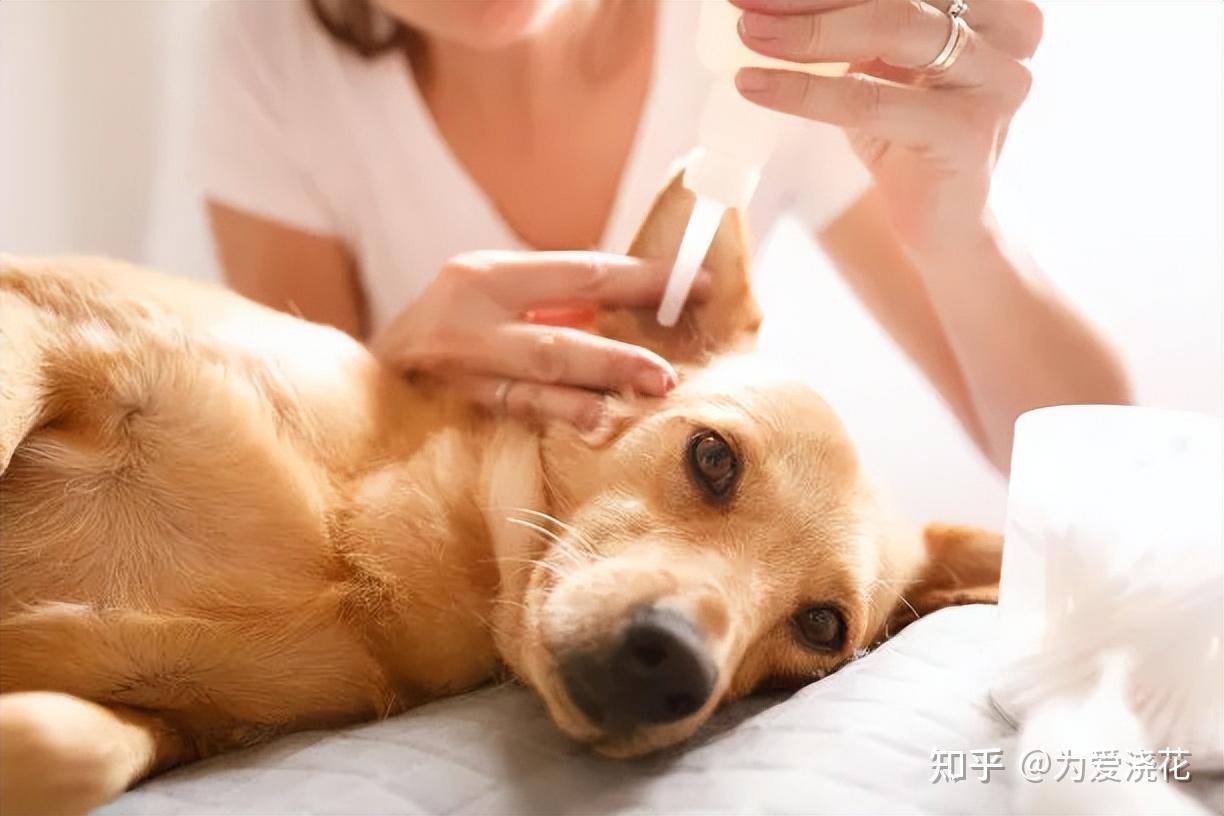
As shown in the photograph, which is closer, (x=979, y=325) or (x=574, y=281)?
(x=574, y=281)

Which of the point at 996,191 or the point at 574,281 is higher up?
the point at 996,191

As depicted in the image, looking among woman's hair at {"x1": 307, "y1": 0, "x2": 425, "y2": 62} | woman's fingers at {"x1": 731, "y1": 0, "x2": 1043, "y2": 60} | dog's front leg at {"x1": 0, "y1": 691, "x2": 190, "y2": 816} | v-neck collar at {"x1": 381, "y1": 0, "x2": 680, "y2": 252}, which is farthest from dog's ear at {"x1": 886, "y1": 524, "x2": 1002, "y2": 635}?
woman's hair at {"x1": 307, "y1": 0, "x2": 425, "y2": 62}

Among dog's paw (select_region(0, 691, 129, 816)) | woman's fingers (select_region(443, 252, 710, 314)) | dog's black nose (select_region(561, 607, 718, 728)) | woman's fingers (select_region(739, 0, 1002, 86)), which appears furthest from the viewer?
woman's fingers (select_region(443, 252, 710, 314))

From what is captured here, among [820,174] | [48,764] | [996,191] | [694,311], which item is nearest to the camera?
[48,764]

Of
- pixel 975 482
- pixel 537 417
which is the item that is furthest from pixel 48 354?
pixel 975 482

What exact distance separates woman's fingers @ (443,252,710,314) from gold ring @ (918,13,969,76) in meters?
0.35

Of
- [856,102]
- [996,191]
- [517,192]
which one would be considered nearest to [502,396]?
[856,102]

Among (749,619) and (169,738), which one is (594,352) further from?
(169,738)

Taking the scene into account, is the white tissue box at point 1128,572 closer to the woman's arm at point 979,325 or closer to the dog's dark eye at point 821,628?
the dog's dark eye at point 821,628

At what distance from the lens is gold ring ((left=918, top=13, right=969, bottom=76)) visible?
1.11 metres

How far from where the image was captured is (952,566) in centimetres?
135

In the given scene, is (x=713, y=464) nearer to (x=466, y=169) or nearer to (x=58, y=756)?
(x=58, y=756)

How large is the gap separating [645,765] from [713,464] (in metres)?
0.33

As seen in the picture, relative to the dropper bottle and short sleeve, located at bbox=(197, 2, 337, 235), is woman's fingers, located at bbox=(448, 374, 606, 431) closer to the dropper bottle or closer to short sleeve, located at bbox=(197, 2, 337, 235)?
the dropper bottle
